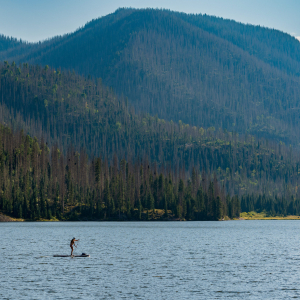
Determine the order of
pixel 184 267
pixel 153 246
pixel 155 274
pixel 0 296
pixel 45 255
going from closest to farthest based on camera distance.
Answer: pixel 0 296 < pixel 155 274 < pixel 184 267 < pixel 45 255 < pixel 153 246

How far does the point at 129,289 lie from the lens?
182 ft

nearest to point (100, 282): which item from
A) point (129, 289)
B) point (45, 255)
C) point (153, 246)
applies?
point (129, 289)

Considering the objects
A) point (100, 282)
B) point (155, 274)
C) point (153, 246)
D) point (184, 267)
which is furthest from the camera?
point (153, 246)

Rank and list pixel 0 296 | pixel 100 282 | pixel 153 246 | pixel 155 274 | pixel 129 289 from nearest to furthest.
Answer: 1. pixel 0 296
2. pixel 129 289
3. pixel 100 282
4. pixel 155 274
5. pixel 153 246

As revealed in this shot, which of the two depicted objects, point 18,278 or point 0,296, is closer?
point 0,296

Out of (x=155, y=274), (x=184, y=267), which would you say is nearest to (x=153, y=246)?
(x=184, y=267)

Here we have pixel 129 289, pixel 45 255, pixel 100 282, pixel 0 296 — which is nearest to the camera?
pixel 0 296

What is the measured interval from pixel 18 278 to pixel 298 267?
4119 centimetres

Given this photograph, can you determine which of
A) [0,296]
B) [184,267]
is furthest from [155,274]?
[0,296]

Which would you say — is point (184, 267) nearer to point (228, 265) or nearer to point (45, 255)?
point (228, 265)

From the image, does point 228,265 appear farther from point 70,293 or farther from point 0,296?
point 0,296

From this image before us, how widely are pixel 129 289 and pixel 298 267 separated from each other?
31.1 m

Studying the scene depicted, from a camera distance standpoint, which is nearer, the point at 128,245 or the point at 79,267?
the point at 79,267

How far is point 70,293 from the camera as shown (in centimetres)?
5316
